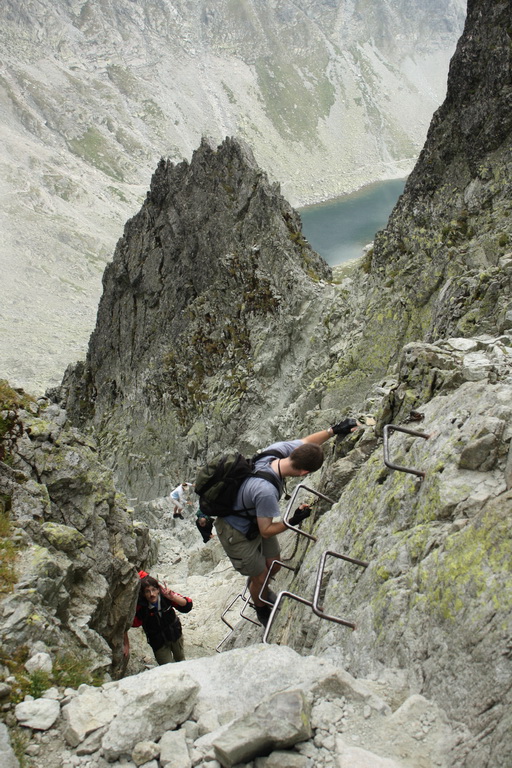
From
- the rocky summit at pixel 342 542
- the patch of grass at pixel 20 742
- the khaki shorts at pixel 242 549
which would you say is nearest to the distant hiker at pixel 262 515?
the khaki shorts at pixel 242 549

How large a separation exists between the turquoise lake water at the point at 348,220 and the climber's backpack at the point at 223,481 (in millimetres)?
75500

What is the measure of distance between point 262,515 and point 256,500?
206mm

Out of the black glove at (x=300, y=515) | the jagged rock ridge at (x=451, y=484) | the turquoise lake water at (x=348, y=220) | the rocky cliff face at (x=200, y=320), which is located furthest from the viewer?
the turquoise lake water at (x=348, y=220)

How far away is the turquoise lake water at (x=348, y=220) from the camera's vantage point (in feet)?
310

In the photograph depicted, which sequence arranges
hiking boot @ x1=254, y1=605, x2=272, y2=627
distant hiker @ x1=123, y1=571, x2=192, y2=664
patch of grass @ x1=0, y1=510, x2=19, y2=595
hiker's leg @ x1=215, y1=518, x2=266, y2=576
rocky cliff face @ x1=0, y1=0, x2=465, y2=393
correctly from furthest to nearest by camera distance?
1. rocky cliff face @ x1=0, y1=0, x2=465, y2=393
2. distant hiker @ x1=123, y1=571, x2=192, y2=664
3. hiking boot @ x1=254, y1=605, x2=272, y2=627
4. hiker's leg @ x1=215, y1=518, x2=266, y2=576
5. patch of grass @ x1=0, y1=510, x2=19, y2=595

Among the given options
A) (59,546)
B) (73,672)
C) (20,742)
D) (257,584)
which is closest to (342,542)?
(257,584)

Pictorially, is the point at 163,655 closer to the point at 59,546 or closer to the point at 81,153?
the point at 59,546

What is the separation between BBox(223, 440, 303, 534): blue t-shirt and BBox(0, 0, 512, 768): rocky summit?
85 cm

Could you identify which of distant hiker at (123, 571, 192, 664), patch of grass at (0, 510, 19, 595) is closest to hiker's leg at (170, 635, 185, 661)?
distant hiker at (123, 571, 192, 664)

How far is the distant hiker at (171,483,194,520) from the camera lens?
922 inches

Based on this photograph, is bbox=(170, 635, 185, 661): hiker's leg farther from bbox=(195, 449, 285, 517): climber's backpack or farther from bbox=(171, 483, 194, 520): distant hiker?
bbox=(171, 483, 194, 520): distant hiker

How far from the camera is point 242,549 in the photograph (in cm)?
743

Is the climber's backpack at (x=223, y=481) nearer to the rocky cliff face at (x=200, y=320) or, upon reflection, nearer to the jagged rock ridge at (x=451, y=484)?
the jagged rock ridge at (x=451, y=484)

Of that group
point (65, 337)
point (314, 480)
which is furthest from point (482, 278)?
point (65, 337)
